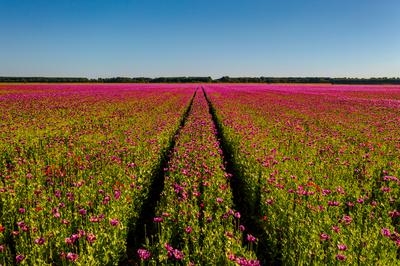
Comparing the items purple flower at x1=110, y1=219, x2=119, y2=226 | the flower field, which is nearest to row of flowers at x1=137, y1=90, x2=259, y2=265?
the flower field

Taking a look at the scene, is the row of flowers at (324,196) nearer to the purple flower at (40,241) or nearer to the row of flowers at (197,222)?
the row of flowers at (197,222)

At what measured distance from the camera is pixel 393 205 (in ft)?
16.1

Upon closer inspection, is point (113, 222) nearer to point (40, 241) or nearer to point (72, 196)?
point (40, 241)

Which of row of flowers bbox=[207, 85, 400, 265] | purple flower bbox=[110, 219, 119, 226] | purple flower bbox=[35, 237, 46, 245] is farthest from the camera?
purple flower bbox=[110, 219, 119, 226]

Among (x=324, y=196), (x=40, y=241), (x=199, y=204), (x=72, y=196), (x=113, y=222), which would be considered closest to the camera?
(x=40, y=241)

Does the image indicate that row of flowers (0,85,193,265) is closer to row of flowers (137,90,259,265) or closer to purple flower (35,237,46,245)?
purple flower (35,237,46,245)

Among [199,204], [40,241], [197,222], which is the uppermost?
[40,241]

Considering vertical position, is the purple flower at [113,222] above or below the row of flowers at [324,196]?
above

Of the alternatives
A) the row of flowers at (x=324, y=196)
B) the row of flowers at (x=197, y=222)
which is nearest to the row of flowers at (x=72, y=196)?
the row of flowers at (x=197, y=222)

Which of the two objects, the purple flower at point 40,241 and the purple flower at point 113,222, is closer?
the purple flower at point 40,241

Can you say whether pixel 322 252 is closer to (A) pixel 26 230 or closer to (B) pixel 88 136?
(A) pixel 26 230

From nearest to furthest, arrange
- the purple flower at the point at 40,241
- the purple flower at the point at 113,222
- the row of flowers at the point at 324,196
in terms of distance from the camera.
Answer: the purple flower at the point at 40,241 < the row of flowers at the point at 324,196 < the purple flower at the point at 113,222

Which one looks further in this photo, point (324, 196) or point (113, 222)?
point (324, 196)

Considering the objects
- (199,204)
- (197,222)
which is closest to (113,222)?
(197,222)
